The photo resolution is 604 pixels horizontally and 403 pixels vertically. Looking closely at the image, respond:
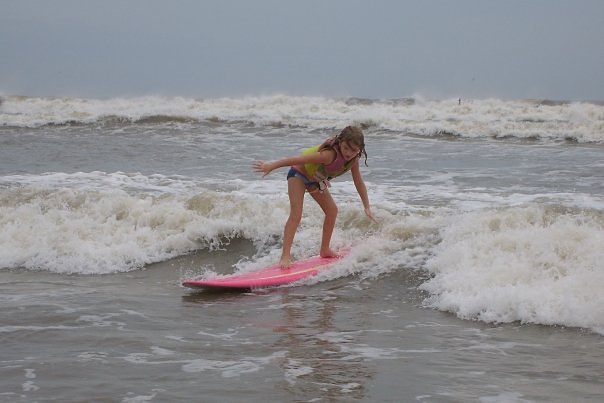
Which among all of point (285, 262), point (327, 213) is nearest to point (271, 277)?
point (285, 262)

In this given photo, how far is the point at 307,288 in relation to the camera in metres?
6.31

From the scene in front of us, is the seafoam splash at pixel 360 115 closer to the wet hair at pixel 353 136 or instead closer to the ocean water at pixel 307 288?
the ocean water at pixel 307 288

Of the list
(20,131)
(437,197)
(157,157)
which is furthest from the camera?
(20,131)

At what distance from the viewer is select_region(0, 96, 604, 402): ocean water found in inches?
146

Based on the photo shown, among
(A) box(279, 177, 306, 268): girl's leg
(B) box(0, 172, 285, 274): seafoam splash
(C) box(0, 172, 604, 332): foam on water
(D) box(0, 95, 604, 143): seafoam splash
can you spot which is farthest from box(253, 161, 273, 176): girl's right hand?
(D) box(0, 95, 604, 143): seafoam splash

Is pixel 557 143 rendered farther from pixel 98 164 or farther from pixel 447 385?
pixel 447 385

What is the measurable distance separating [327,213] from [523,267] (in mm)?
1842

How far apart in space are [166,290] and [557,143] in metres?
14.8

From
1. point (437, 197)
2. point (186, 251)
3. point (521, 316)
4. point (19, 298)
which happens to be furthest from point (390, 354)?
point (437, 197)

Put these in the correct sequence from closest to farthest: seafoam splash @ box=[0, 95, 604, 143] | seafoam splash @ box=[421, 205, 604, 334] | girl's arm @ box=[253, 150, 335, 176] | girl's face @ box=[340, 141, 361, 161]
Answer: seafoam splash @ box=[421, 205, 604, 334] → girl's arm @ box=[253, 150, 335, 176] → girl's face @ box=[340, 141, 361, 161] → seafoam splash @ box=[0, 95, 604, 143]

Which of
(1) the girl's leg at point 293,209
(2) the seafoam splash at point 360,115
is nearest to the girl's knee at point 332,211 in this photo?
(1) the girl's leg at point 293,209

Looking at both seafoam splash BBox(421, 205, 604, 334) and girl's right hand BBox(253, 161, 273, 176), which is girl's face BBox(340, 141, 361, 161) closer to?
girl's right hand BBox(253, 161, 273, 176)

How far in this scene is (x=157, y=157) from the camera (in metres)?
15.3

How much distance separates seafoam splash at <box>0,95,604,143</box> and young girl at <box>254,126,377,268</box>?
14.3m
